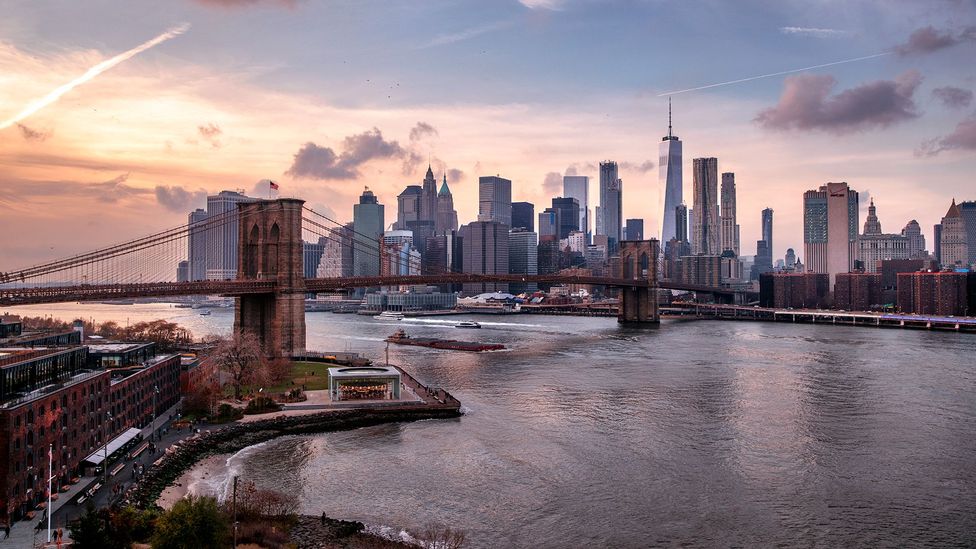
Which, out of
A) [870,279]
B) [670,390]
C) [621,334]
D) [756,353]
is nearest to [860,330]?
[621,334]

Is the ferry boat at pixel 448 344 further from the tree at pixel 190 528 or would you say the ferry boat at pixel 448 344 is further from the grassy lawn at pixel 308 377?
the tree at pixel 190 528

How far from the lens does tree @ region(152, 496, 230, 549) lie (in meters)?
17.0

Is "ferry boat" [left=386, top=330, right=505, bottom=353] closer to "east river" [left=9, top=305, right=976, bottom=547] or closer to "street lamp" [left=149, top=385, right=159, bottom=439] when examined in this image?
"east river" [left=9, top=305, right=976, bottom=547]

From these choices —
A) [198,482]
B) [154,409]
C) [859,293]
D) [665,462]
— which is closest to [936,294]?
[859,293]

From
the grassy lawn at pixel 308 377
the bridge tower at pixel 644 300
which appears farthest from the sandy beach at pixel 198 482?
the bridge tower at pixel 644 300

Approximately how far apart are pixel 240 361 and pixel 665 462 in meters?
23.6

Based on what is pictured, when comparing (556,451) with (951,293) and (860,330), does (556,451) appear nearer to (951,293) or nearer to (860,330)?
(860,330)

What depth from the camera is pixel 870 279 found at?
468ft

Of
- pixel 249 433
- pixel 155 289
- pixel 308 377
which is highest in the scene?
pixel 155 289

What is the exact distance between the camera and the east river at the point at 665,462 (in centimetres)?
2203

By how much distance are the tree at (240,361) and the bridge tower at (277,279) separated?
6.89 m

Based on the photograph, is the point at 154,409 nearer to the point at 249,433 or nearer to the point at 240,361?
the point at 249,433

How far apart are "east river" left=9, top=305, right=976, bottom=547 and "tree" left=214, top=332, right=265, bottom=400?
9.10m

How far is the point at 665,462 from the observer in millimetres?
28141
